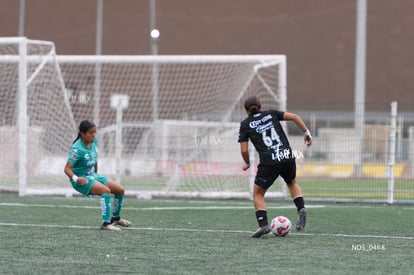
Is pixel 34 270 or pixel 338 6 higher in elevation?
pixel 338 6

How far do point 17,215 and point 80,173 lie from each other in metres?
2.35

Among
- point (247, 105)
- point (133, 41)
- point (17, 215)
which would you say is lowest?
point (17, 215)

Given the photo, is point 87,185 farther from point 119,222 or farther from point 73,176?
point 119,222

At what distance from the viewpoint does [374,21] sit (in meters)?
48.1

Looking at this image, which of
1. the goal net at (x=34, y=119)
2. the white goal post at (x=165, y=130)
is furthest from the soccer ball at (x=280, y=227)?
the goal net at (x=34, y=119)

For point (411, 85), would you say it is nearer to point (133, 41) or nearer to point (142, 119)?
point (133, 41)

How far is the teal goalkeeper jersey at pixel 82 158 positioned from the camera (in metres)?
11.8

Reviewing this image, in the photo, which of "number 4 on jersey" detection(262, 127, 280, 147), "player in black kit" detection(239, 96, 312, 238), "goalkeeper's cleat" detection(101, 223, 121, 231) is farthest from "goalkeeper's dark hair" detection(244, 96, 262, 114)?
"goalkeeper's cleat" detection(101, 223, 121, 231)

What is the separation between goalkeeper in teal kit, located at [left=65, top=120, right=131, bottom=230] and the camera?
11.8 meters

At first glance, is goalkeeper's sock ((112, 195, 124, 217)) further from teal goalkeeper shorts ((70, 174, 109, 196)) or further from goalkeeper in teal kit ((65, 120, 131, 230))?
teal goalkeeper shorts ((70, 174, 109, 196))

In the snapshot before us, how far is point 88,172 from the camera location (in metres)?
12.1

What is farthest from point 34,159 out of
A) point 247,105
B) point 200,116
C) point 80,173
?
point 247,105

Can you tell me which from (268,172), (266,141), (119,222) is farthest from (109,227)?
(266,141)

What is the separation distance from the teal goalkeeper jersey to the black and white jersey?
210 centimetres
